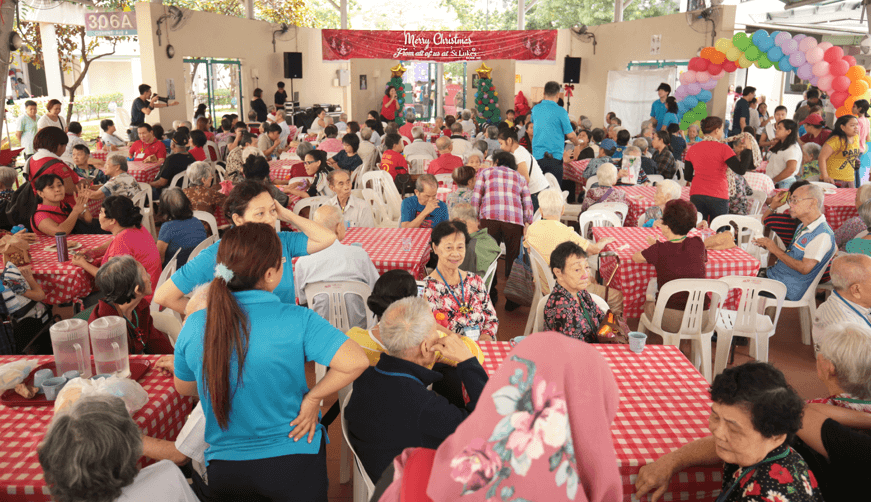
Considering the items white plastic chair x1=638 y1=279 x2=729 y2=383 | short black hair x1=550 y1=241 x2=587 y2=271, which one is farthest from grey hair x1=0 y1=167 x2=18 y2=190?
white plastic chair x1=638 y1=279 x2=729 y2=383

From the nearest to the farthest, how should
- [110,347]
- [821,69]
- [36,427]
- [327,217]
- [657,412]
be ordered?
[36,427], [657,412], [110,347], [327,217], [821,69]

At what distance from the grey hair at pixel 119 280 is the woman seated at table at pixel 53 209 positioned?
82.2 inches

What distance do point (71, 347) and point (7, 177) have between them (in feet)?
11.8

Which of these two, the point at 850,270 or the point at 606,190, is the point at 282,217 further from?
the point at 606,190

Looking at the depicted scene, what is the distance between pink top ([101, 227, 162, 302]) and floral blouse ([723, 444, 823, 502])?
132 inches

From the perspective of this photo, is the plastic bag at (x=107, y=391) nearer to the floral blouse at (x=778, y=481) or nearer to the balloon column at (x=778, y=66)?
the floral blouse at (x=778, y=481)

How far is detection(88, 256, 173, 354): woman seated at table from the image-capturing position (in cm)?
280

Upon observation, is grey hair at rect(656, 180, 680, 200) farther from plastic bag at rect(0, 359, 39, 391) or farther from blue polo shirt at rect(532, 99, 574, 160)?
plastic bag at rect(0, 359, 39, 391)

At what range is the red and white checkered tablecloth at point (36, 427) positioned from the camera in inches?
73.2

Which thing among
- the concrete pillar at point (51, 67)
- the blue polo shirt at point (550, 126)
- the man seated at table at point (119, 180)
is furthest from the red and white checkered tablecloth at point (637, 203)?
the concrete pillar at point (51, 67)

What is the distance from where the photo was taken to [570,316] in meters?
3.19

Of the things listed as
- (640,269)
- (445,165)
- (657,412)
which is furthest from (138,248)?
(445,165)

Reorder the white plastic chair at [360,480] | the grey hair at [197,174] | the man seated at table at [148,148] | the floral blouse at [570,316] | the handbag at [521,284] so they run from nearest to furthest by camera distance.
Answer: the white plastic chair at [360,480]
the floral blouse at [570,316]
the handbag at [521,284]
the grey hair at [197,174]
the man seated at table at [148,148]

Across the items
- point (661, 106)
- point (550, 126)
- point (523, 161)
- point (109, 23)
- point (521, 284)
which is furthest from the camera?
point (661, 106)
